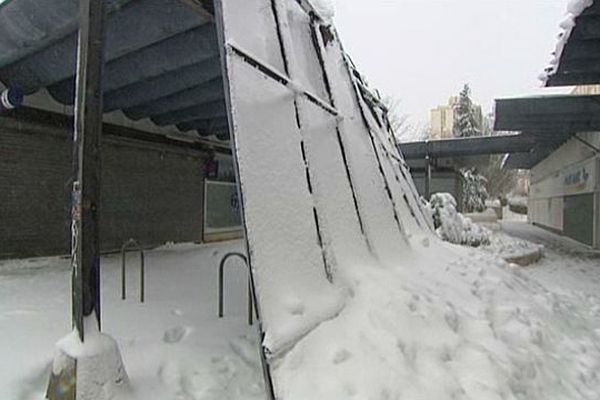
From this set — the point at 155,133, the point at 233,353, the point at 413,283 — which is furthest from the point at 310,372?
the point at 155,133

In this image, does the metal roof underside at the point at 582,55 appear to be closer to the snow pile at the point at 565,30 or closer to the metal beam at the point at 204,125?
the snow pile at the point at 565,30

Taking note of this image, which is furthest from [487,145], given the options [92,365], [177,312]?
[92,365]

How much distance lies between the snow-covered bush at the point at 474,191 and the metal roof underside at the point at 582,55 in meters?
17.0

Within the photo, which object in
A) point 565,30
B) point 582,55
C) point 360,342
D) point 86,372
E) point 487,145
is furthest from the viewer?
point 487,145

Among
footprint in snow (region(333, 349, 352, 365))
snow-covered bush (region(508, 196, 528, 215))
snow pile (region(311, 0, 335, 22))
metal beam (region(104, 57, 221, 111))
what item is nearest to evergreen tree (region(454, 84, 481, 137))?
snow-covered bush (region(508, 196, 528, 215))

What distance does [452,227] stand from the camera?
990 cm

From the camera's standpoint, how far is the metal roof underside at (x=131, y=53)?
14.2 feet

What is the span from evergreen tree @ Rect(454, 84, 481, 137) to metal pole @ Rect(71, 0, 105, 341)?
3263cm

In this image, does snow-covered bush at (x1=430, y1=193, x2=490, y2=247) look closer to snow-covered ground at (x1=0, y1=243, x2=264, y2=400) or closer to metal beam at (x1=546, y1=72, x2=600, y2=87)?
metal beam at (x1=546, y1=72, x2=600, y2=87)

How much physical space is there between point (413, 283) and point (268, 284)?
176 centimetres

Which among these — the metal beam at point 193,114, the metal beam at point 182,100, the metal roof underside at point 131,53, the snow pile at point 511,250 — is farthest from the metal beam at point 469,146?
the metal beam at point 182,100

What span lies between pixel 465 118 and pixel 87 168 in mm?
33928

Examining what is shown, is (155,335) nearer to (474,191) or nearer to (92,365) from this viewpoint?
(92,365)

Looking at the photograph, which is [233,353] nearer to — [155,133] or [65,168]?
[65,168]
